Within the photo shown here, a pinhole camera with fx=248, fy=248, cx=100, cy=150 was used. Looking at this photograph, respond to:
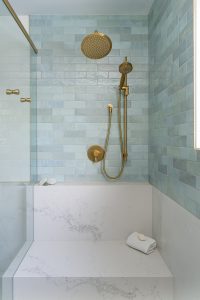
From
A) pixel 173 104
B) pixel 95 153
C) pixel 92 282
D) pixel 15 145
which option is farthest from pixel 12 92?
pixel 92 282

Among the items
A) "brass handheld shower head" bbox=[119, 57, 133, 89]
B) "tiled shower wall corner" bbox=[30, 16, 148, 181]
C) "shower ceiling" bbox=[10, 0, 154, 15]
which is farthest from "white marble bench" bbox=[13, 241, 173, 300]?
"shower ceiling" bbox=[10, 0, 154, 15]

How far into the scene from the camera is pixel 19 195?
1644 millimetres

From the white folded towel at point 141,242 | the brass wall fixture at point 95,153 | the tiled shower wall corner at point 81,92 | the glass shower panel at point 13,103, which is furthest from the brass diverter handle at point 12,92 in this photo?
the white folded towel at point 141,242

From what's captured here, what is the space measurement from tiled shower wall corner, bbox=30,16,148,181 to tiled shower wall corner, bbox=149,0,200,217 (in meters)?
0.13

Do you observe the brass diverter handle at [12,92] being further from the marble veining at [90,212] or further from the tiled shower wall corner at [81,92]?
the marble veining at [90,212]

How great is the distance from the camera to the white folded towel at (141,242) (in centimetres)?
161

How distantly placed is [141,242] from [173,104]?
36.5 inches

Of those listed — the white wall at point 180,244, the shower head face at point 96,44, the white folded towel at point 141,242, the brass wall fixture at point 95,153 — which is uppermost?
the shower head face at point 96,44

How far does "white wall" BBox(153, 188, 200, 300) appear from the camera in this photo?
3.41 ft

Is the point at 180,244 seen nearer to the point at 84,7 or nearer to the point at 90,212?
the point at 90,212

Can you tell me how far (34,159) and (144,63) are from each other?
3.75 feet

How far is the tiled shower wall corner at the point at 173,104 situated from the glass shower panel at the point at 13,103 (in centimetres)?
90

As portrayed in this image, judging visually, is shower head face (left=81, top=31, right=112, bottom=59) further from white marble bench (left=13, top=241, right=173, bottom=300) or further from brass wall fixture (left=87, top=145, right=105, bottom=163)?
white marble bench (left=13, top=241, right=173, bottom=300)

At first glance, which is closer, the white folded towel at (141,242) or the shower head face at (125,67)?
the white folded towel at (141,242)
